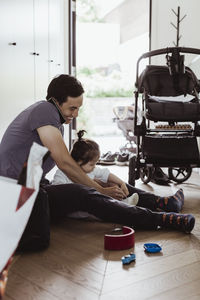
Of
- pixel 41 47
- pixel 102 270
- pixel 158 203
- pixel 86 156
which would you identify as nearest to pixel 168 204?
pixel 158 203

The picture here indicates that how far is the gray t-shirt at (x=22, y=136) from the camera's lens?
1.66m

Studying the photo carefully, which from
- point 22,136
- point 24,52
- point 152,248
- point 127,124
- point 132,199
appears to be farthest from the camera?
point 127,124

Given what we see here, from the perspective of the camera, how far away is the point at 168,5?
13.9ft

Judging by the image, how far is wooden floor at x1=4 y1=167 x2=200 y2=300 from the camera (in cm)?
122

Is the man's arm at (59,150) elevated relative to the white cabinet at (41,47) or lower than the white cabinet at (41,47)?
lower

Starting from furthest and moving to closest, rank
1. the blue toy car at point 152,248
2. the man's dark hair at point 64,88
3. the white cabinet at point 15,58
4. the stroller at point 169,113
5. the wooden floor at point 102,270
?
the stroller at point 169,113 < the white cabinet at point 15,58 < the man's dark hair at point 64,88 < the blue toy car at point 152,248 < the wooden floor at point 102,270

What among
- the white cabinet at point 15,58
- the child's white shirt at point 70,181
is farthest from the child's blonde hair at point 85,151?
the white cabinet at point 15,58

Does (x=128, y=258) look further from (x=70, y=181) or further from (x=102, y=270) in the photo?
(x=70, y=181)

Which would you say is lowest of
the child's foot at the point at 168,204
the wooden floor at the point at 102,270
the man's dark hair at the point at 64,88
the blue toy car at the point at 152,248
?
the wooden floor at the point at 102,270

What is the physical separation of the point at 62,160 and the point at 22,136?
0.65 ft

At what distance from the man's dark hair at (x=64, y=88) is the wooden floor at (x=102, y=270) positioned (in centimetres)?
63

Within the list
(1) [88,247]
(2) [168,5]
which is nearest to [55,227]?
(1) [88,247]

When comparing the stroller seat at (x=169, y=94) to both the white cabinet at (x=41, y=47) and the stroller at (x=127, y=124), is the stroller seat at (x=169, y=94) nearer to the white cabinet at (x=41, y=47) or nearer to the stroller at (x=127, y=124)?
the white cabinet at (x=41, y=47)

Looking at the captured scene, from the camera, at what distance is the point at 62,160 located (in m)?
1.70
